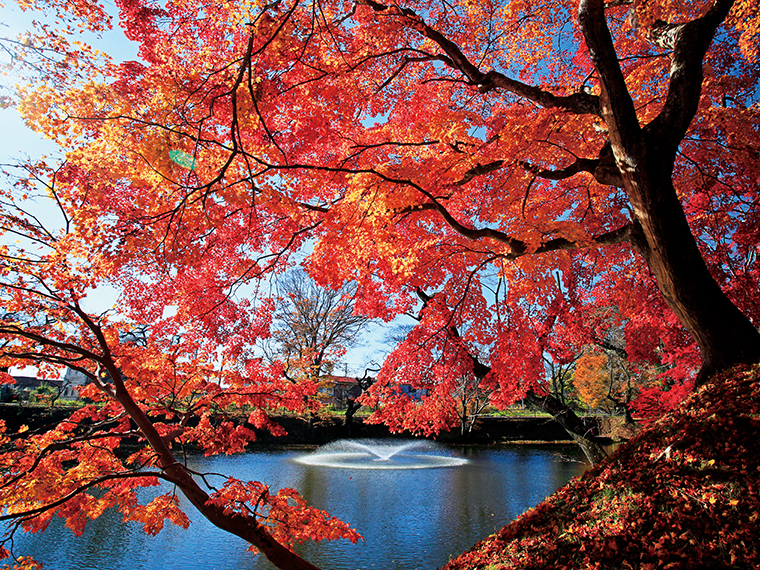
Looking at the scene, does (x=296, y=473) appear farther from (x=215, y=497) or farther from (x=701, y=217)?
(x=701, y=217)

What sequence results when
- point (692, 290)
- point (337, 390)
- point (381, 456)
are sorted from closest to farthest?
point (692, 290) → point (381, 456) → point (337, 390)

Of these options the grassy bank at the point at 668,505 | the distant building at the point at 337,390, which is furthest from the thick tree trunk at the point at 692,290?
the distant building at the point at 337,390

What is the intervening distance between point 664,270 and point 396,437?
20604mm

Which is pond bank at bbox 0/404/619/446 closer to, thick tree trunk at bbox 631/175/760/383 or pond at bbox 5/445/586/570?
pond at bbox 5/445/586/570

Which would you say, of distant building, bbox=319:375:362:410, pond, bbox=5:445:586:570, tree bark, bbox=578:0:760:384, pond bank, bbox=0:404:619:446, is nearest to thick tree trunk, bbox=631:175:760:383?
tree bark, bbox=578:0:760:384

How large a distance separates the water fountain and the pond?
0.81m

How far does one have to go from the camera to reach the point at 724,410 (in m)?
3.14

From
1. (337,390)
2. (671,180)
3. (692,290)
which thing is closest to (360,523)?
(692,290)

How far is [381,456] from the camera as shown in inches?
683

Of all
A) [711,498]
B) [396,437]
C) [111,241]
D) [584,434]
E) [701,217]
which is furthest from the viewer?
[396,437]

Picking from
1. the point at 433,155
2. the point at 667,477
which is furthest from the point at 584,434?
the point at 433,155

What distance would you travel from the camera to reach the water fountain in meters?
15.0

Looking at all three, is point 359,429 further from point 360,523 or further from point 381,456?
point 360,523

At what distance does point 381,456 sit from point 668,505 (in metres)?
16.1
